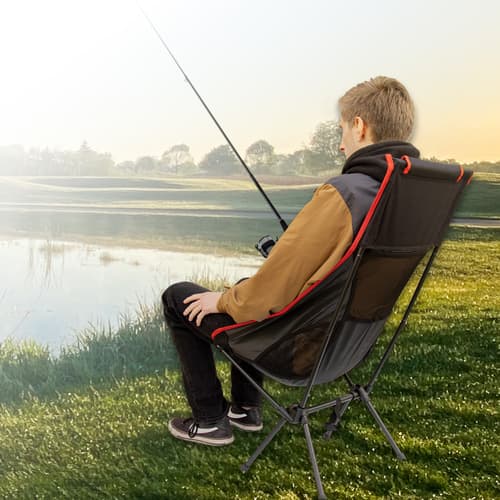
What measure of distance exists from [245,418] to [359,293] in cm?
105

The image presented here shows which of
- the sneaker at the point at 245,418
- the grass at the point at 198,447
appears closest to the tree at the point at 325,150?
the grass at the point at 198,447

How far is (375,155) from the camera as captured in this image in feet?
7.03

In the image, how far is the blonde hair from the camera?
7.21 ft

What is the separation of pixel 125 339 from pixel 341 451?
84.2 inches

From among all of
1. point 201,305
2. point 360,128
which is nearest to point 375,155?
point 360,128

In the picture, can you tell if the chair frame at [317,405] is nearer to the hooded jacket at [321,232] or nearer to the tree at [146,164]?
the hooded jacket at [321,232]

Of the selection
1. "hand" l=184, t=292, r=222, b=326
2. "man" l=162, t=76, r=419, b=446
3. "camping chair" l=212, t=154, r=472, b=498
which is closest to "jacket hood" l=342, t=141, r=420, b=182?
"man" l=162, t=76, r=419, b=446

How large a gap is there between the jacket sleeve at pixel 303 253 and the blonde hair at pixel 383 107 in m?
0.28

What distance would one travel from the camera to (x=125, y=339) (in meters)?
4.68

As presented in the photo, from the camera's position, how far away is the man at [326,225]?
207 centimetres

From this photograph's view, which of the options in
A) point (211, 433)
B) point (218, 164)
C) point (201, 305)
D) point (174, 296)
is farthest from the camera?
point (218, 164)

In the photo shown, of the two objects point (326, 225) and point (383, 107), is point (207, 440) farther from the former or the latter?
point (383, 107)

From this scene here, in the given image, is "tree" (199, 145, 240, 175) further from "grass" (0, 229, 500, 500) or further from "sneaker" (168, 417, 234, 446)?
"sneaker" (168, 417, 234, 446)

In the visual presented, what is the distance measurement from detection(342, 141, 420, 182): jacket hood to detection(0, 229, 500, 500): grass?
3.77ft
